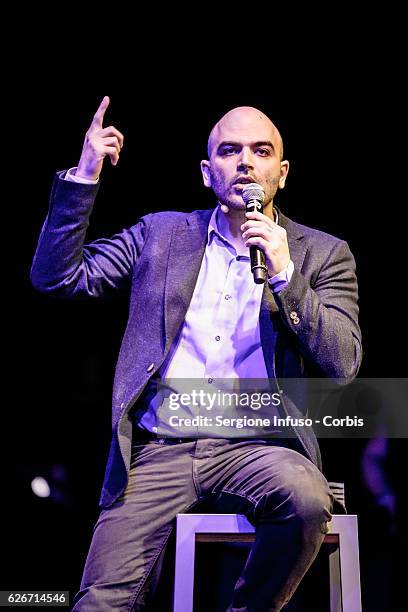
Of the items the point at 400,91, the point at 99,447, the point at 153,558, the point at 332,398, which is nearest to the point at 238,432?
the point at 153,558

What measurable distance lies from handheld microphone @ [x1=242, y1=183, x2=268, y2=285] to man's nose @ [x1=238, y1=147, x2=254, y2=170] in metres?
0.19

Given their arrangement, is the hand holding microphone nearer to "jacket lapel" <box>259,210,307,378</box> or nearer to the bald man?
the bald man

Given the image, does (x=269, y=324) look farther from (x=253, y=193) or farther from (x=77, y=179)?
(x=77, y=179)

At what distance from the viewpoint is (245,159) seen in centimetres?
190

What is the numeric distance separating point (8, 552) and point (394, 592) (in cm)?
159

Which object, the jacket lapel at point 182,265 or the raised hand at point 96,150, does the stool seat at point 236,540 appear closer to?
the jacket lapel at point 182,265

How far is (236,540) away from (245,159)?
1014mm

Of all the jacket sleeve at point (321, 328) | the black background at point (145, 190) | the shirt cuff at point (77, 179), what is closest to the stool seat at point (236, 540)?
the jacket sleeve at point (321, 328)

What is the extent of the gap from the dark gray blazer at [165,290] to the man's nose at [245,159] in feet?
0.62

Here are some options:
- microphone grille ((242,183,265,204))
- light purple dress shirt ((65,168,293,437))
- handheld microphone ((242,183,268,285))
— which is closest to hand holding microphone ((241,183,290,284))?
handheld microphone ((242,183,268,285))

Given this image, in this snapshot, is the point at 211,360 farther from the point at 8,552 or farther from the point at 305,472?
the point at 8,552

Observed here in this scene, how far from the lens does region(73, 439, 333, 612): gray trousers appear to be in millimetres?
1333

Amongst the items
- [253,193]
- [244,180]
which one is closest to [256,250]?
[253,193]

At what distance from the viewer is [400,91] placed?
108 inches
